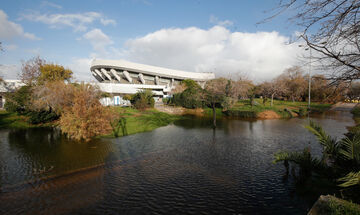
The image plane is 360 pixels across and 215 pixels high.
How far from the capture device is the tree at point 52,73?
26.3 m

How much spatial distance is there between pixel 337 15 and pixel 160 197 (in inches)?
239

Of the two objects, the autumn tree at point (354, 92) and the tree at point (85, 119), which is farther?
the tree at point (85, 119)

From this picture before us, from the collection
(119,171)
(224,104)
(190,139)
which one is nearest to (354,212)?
(119,171)

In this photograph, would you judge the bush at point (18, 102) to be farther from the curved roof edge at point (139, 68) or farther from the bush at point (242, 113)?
the curved roof edge at point (139, 68)

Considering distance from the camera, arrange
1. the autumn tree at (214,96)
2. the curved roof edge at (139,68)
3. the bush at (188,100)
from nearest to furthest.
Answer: the autumn tree at (214,96) → the bush at (188,100) → the curved roof edge at (139,68)

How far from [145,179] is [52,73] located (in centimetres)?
2814

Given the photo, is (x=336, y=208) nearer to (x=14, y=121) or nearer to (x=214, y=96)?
(x=214, y=96)

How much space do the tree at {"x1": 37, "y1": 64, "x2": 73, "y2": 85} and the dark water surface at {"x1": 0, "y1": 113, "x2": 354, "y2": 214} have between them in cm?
1690

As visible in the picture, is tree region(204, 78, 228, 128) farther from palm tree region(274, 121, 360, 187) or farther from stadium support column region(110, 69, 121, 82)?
stadium support column region(110, 69, 121, 82)

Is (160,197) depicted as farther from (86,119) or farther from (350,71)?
(86,119)

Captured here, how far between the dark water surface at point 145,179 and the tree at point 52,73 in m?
16.9

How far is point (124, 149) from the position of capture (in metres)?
10.9

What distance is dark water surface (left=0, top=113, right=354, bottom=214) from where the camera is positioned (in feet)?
17.9

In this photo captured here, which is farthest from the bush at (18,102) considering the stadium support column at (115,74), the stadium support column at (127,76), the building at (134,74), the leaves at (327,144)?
the stadium support column at (127,76)
